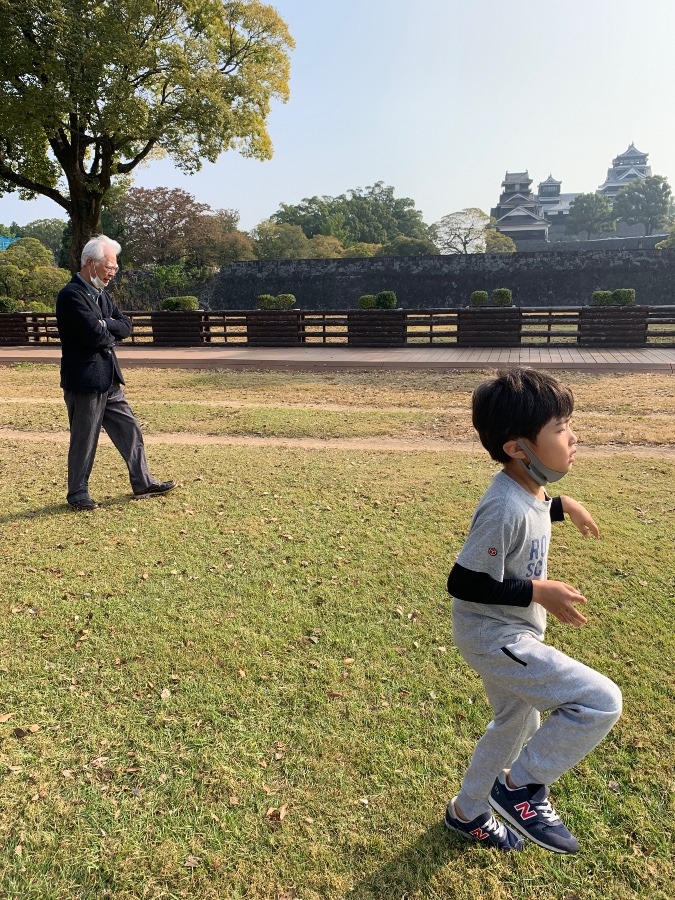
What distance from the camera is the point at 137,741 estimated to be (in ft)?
8.05

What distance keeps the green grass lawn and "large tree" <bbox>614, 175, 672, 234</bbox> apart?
76.2 m

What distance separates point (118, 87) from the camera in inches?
658

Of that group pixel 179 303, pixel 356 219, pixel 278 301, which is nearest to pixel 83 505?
pixel 179 303

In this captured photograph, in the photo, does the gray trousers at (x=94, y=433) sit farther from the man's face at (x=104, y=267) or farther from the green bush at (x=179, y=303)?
the green bush at (x=179, y=303)

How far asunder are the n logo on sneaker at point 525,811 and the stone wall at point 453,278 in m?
33.5

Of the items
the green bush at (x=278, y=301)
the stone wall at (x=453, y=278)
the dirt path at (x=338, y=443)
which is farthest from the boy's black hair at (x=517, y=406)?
the stone wall at (x=453, y=278)

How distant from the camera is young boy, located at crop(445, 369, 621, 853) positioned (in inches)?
64.8

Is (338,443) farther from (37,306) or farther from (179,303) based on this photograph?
(37,306)

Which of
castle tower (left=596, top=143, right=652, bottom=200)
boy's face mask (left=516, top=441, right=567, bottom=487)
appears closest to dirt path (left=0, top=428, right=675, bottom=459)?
boy's face mask (left=516, top=441, right=567, bottom=487)

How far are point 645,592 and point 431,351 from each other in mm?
13222

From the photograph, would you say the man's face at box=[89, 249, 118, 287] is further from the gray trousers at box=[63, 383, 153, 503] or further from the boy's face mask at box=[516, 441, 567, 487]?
the boy's face mask at box=[516, 441, 567, 487]

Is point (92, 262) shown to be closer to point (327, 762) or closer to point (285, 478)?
point (285, 478)

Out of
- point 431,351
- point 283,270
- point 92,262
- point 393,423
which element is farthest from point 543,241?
point 92,262

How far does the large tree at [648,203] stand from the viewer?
7000 cm
